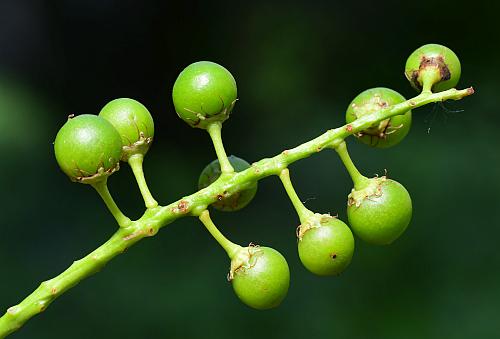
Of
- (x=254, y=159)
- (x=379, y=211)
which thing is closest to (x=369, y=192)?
(x=379, y=211)

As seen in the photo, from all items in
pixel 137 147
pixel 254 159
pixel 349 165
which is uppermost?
pixel 137 147

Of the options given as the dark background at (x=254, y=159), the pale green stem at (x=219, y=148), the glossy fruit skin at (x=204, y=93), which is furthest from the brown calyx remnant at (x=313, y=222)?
the dark background at (x=254, y=159)

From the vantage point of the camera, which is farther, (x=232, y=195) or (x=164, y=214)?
(x=232, y=195)

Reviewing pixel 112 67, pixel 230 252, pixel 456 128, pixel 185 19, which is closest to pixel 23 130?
pixel 112 67

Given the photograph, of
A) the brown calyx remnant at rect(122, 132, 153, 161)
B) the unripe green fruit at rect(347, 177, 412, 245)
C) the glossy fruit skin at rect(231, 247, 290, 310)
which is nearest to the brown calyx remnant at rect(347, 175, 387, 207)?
the unripe green fruit at rect(347, 177, 412, 245)

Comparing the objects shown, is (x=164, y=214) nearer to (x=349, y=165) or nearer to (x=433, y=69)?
(x=349, y=165)

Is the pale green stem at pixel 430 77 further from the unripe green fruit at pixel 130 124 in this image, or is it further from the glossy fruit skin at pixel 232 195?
the unripe green fruit at pixel 130 124
